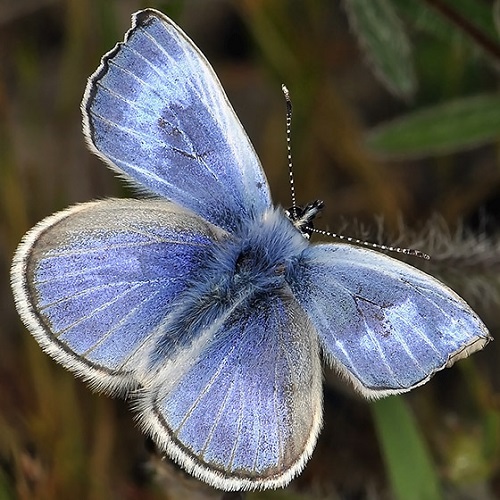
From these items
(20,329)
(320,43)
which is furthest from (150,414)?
(320,43)

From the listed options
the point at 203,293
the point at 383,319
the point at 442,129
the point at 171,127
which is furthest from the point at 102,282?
the point at 442,129

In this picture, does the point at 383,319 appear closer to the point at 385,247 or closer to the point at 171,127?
the point at 385,247

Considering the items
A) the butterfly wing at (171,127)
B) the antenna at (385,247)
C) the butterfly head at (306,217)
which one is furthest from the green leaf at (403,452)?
the butterfly wing at (171,127)

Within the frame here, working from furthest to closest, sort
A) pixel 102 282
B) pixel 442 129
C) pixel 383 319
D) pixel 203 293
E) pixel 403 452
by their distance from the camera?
1. pixel 442 129
2. pixel 403 452
3. pixel 203 293
4. pixel 102 282
5. pixel 383 319

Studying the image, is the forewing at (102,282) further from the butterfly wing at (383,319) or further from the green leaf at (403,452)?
the green leaf at (403,452)

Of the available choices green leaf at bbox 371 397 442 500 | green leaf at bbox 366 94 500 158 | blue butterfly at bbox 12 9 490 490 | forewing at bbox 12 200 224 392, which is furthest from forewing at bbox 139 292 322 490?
green leaf at bbox 366 94 500 158

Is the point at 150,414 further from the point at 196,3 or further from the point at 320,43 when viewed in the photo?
the point at 196,3

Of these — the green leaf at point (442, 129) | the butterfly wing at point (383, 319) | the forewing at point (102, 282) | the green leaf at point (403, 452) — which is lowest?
the green leaf at point (403, 452)
